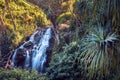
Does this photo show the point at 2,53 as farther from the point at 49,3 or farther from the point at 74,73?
the point at 74,73

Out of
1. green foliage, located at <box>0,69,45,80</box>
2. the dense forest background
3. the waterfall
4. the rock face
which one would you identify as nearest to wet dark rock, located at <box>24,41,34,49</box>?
the rock face

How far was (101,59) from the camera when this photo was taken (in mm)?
6812

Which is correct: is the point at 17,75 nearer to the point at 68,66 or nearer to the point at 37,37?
the point at 68,66

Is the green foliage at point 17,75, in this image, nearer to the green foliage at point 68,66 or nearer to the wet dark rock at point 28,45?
the green foliage at point 68,66

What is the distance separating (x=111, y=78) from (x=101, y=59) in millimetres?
1558

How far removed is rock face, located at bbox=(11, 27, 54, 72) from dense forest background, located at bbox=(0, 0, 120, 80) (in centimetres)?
66

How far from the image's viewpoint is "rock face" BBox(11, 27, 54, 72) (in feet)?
47.5

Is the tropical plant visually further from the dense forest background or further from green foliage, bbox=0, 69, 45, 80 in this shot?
green foliage, bbox=0, 69, 45, 80

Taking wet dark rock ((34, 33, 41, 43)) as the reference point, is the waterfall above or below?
below

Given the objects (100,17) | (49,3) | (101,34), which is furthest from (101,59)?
(49,3)

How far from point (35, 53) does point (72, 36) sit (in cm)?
309

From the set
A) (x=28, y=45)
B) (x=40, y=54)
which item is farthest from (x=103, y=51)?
(x=28, y=45)

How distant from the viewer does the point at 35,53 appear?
599 inches

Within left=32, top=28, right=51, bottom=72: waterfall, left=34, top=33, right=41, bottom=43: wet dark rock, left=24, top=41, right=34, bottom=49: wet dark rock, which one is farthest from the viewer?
left=34, top=33, right=41, bottom=43: wet dark rock
